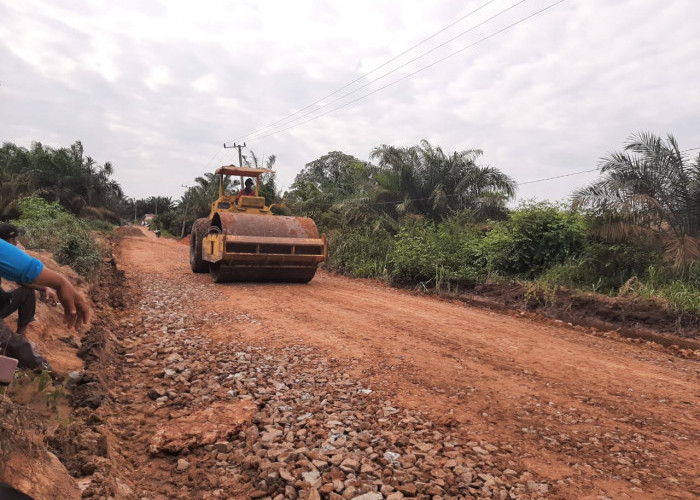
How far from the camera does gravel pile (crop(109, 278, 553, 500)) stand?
2.56m

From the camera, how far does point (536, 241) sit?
422 inches

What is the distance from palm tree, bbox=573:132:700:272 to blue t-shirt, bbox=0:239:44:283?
9.70 metres

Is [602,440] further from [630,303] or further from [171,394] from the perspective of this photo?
[630,303]

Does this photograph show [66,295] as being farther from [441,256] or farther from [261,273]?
[441,256]

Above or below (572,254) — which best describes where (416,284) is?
below

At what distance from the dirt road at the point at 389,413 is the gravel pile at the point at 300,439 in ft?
0.04

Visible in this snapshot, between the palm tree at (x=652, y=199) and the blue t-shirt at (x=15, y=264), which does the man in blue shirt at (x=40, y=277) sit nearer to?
the blue t-shirt at (x=15, y=264)

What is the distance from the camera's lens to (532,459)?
2.82 m

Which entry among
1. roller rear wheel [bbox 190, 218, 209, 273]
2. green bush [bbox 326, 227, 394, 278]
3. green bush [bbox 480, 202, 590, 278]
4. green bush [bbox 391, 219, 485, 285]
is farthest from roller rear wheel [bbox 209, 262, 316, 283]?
green bush [bbox 480, 202, 590, 278]

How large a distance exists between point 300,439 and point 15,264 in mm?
2003

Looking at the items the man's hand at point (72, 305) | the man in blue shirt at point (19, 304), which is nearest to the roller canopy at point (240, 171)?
the man in blue shirt at point (19, 304)

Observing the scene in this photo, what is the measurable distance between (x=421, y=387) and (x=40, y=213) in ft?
61.4

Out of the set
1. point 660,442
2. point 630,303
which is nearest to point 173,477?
point 660,442

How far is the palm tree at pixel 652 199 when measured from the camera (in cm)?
892
